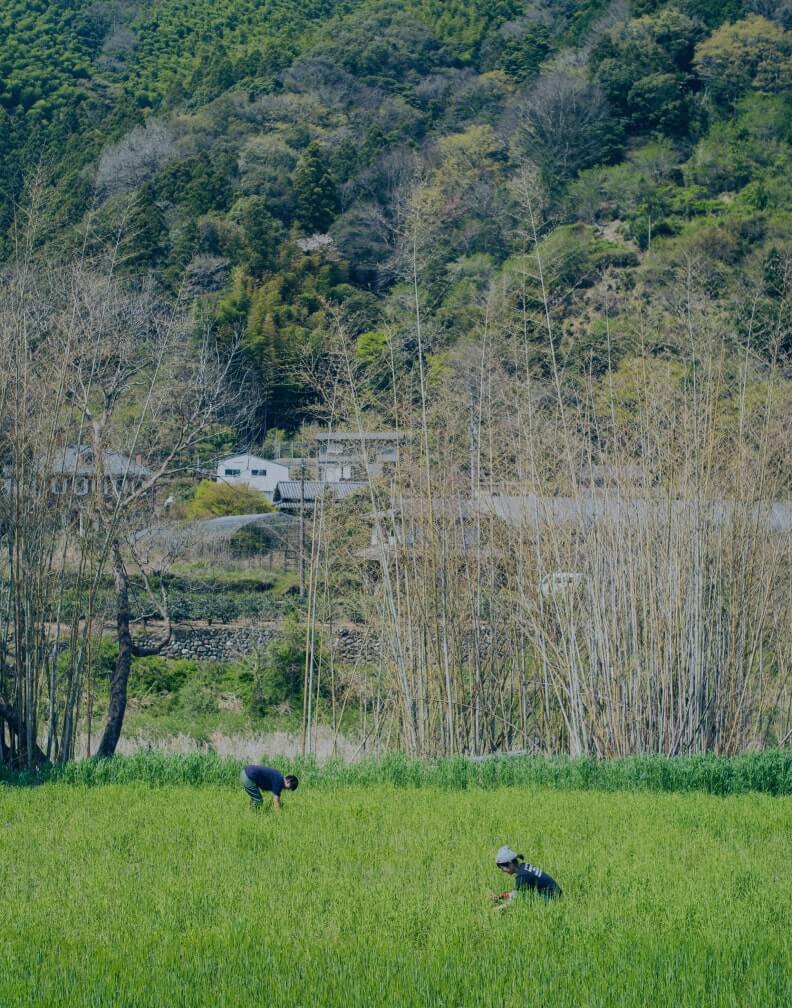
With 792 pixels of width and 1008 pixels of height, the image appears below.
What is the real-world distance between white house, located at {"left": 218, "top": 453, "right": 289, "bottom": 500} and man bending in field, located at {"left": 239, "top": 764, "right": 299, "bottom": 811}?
21.9 metres

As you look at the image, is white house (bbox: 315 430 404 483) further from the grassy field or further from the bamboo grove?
the grassy field

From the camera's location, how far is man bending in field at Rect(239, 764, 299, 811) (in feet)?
22.5

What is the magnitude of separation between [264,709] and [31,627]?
7.57m

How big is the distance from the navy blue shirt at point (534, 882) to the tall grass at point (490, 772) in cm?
302

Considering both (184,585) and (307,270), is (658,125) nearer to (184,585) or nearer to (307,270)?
(307,270)

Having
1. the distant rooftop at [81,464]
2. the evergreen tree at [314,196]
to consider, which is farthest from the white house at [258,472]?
the distant rooftop at [81,464]

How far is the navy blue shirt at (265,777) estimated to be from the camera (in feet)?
22.5

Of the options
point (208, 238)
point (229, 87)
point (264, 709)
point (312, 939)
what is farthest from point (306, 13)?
point (312, 939)

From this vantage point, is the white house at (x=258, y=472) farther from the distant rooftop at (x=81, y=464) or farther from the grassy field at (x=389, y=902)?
the grassy field at (x=389, y=902)

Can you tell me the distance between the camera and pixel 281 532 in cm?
2164

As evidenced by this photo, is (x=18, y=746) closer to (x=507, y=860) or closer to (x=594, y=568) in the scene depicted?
(x=594, y=568)

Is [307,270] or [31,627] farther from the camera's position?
[307,270]

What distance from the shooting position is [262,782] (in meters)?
6.90

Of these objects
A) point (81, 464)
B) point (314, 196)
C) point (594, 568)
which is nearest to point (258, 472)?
point (314, 196)
